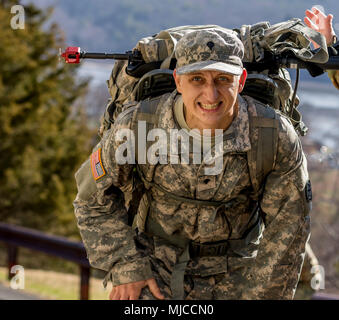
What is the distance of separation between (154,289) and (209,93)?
3.79 feet

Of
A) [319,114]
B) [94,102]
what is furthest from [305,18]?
[94,102]

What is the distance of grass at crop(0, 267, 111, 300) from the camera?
28.2ft

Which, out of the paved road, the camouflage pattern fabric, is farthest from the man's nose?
the paved road

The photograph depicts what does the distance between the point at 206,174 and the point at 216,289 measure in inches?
30.4

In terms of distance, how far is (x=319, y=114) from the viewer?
81.3ft

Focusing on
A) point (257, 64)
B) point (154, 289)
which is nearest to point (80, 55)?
point (257, 64)

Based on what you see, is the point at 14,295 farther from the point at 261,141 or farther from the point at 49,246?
the point at 261,141

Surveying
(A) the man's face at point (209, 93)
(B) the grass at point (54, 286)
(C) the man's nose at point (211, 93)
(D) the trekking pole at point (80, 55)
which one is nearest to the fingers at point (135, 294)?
(A) the man's face at point (209, 93)

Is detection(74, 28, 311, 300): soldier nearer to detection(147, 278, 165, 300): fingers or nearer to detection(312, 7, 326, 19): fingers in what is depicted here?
detection(147, 278, 165, 300): fingers

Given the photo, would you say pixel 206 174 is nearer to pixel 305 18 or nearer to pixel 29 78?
pixel 305 18

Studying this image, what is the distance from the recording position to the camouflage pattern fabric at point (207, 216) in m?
3.87

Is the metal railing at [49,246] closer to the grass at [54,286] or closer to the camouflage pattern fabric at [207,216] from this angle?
the grass at [54,286]

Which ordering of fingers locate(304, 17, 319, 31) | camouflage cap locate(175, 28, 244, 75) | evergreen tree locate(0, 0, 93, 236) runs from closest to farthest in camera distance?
camouflage cap locate(175, 28, 244, 75), fingers locate(304, 17, 319, 31), evergreen tree locate(0, 0, 93, 236)

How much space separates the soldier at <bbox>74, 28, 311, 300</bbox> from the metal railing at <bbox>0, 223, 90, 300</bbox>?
4.11 metres
